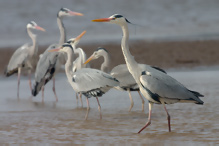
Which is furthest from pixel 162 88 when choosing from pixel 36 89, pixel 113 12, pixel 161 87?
pixel 113 12

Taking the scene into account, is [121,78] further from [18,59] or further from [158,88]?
[18,59]

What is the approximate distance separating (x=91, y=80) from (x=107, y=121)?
0.84 m

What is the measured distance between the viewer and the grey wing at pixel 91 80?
27.8 ft

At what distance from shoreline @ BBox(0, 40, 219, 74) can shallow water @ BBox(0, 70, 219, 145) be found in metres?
4.03

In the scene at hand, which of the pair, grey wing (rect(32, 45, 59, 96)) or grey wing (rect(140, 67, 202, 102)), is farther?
grey wing (rect(32, 45, 59, 96))

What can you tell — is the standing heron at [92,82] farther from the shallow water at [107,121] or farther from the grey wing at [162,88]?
the grey wing at [162,88]

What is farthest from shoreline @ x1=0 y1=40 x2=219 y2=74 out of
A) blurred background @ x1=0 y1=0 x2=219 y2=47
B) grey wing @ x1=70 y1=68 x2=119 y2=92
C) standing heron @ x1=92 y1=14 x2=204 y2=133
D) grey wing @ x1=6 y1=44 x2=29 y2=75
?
standing heron @ x1=92 y1=14 x2=204 y2=133

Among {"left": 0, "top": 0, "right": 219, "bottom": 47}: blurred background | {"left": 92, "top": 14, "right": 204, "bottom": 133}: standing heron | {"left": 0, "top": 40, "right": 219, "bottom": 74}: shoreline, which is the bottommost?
{"left": 92, "top": 14, "right": 204, "bottom": 133}: standing heron

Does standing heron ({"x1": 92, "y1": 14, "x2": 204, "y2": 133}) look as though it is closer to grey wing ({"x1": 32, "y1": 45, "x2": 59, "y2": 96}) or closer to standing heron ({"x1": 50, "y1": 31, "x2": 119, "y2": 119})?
standing heron ({"x1": 50, "y1": 31, "x2": 119, "y2": 119})

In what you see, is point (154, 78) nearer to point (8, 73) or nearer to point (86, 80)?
point (86, 80)

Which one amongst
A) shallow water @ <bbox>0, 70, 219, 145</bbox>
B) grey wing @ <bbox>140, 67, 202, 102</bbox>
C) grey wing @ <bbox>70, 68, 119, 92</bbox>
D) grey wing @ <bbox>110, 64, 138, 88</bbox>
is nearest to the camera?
shallow water @ <bbox>0, 70, 219, 145</bbox>

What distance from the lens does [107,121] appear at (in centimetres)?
823

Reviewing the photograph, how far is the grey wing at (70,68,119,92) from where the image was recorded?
27.8ft

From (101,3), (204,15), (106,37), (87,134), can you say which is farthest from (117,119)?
(101,3)
